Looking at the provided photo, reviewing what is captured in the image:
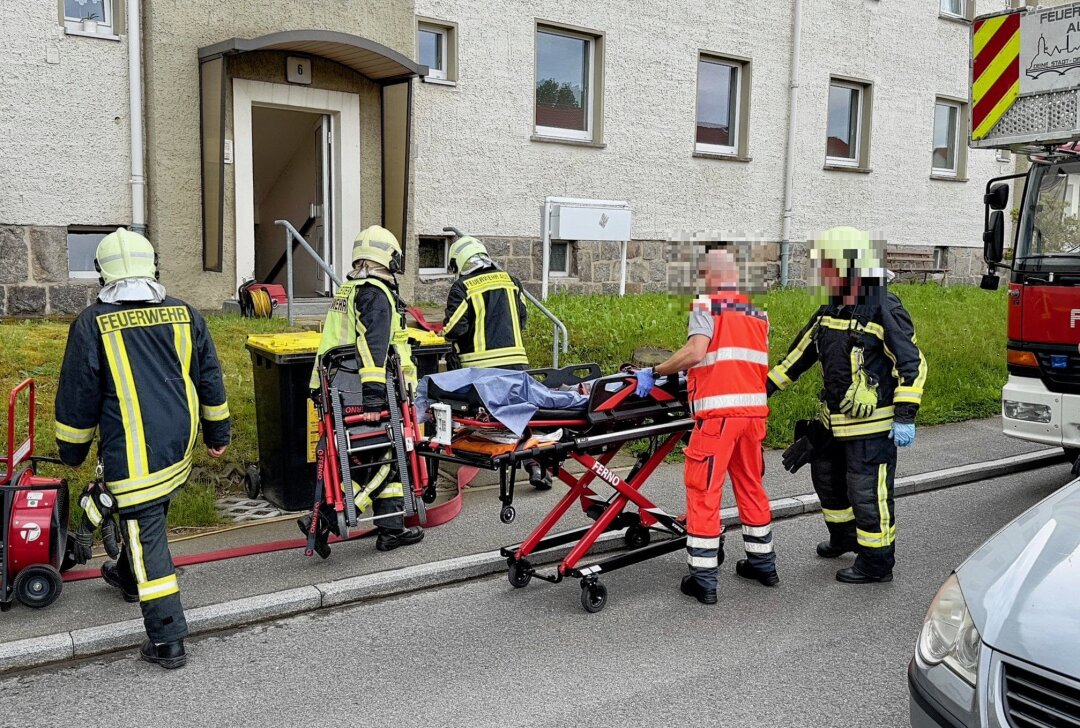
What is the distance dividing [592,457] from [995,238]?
12.8 ft

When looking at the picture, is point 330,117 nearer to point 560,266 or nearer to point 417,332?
point 560,266

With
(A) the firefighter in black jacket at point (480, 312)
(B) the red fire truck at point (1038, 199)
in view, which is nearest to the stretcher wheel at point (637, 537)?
(A) the firefighter in black jacket at point (480, 312)

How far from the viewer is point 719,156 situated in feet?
53.2

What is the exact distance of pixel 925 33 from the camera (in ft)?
62.6

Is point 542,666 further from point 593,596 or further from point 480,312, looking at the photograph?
point 480,312

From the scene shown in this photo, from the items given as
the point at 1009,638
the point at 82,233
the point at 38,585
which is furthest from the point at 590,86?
the point at 1009,638

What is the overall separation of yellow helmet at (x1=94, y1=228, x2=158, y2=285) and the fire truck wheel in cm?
147

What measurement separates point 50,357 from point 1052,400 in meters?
7.69

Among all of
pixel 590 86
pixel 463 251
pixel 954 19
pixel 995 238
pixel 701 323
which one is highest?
pixel 954 19

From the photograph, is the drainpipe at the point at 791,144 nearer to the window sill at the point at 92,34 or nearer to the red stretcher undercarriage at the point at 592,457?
the window sill at the point at 92,34

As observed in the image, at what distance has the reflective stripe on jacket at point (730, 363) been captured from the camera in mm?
5137

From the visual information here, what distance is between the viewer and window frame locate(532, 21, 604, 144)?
47.2ft

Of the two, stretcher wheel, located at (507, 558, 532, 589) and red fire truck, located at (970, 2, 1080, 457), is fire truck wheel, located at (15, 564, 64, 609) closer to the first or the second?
stretcher wheel, located at (507, 558, 532, 589)

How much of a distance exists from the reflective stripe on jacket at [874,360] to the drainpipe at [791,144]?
12.0 meters
